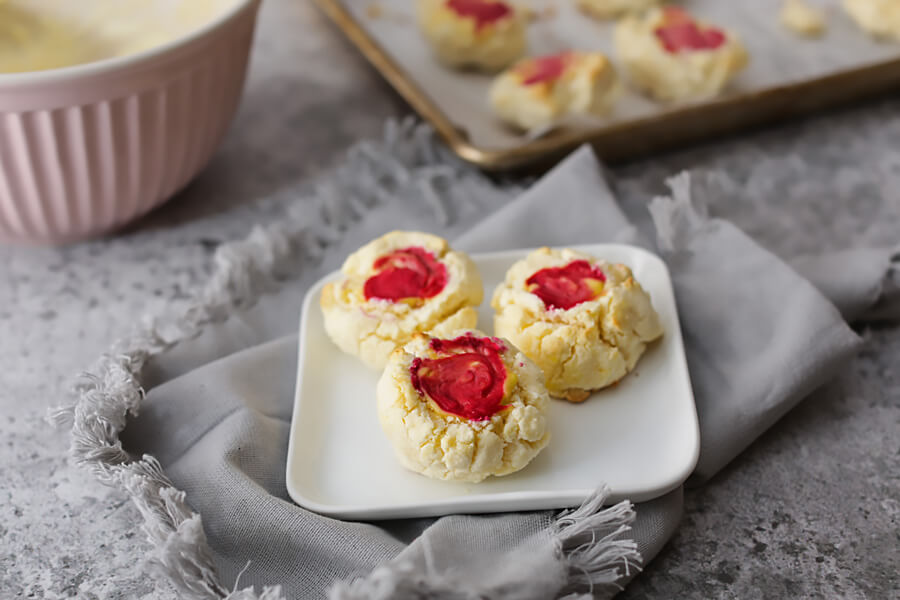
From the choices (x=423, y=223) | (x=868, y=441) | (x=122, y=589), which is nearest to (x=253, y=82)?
(x=423, y=223)

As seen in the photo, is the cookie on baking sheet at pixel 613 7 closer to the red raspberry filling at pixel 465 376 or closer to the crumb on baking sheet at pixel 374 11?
the crumb on baking sheet at pixel 374 11

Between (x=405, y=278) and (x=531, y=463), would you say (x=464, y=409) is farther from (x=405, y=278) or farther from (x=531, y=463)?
(x=405, y=278)

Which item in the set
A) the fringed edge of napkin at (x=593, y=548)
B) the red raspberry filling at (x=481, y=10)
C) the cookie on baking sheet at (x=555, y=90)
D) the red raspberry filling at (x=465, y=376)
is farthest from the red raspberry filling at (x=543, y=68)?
the fringed edge of napkin at (x=593, y=548)

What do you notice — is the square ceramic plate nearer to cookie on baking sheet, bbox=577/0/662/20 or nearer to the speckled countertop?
the speckled countertop

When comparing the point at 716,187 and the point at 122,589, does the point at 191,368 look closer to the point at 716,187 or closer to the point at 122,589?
the point at 122,589

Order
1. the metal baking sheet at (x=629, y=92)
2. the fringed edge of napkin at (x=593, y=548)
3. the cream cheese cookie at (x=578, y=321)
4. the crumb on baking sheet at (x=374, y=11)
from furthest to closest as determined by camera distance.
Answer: the crumb on baking sheet at (x=374, y=11) → the metal baking sheet at (x=629, y=92) → the cream cheese cookie at (x=578, y=321) → the fringed edge of napkin at (x=593, y=548)

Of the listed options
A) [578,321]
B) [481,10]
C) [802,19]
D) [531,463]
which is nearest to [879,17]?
[802,19]
